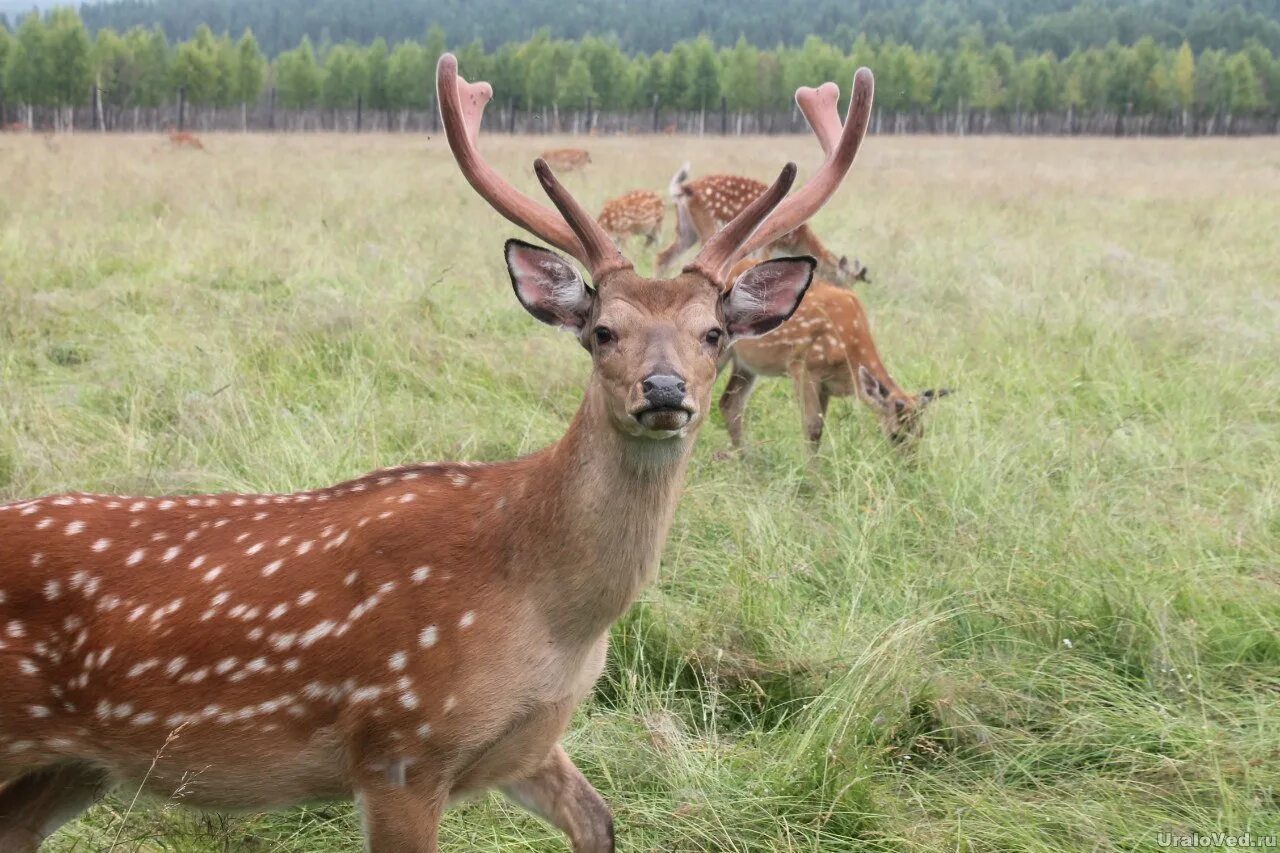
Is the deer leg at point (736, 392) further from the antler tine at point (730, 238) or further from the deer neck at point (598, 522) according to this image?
the deer neck at point (598, 522)

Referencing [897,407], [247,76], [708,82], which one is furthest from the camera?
[708,82]

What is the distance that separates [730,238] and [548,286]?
0.44 meters

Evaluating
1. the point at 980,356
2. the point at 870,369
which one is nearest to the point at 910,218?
the point at 980,356

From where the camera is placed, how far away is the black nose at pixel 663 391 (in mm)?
2566

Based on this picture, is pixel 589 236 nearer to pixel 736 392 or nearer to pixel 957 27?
pixel 736 392

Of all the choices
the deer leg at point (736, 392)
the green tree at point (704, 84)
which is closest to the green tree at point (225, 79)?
the green tree at point (704, 84)

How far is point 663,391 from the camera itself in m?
2.57

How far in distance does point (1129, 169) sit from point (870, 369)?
22247mm

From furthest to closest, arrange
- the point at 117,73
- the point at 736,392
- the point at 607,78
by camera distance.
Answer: the point at 607,78 → the point at 117,73 → the point at 736,392

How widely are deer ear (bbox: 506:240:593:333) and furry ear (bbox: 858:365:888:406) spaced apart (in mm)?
3177

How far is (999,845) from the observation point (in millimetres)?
3020

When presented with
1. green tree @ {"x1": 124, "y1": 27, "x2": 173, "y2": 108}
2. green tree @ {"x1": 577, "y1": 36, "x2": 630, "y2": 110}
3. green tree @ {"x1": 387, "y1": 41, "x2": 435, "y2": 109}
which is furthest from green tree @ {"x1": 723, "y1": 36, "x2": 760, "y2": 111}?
green tree @ {"x1": 124, "y1": 27, "x2": 173, "y2": 108}

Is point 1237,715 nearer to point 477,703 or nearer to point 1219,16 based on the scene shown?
point 477,703

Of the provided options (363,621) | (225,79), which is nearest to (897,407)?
(363,621)
